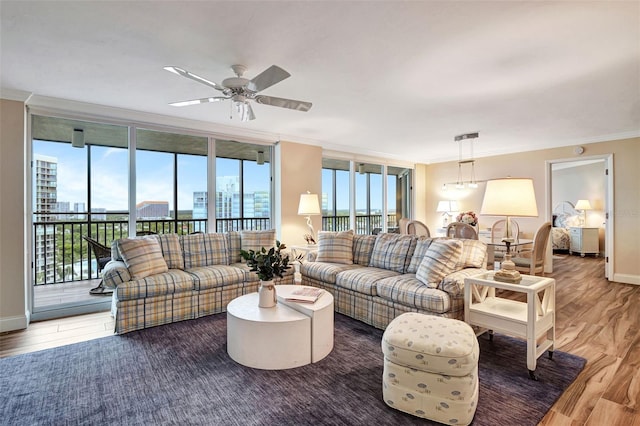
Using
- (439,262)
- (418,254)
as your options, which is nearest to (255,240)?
(418,254)

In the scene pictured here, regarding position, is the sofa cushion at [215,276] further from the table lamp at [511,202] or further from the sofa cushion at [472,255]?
the table lamp at [511,202]

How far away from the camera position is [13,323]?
3201 millimetres

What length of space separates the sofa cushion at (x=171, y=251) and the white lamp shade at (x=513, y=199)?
3.36 metres

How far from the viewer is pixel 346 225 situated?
6.78 m

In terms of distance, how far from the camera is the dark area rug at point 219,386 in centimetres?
185

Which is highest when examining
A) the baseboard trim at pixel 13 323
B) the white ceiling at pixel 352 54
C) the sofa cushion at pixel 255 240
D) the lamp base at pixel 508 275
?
the white ceiling at pixel 352 54

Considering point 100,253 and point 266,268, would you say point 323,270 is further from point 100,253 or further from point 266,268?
point 100,253

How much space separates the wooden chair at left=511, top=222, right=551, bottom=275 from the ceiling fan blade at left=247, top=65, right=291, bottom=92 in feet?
12.3

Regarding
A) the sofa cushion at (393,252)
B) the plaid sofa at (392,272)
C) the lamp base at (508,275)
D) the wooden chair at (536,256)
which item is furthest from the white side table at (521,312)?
the wooden chair at (536,256)

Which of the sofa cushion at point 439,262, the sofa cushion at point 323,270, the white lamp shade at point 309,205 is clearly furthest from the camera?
the white lamp shade at point 309,205

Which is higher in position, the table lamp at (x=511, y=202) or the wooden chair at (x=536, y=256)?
the table lamp at (x=511, y=202)

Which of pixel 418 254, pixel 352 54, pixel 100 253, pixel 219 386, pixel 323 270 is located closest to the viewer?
pixel 219 386

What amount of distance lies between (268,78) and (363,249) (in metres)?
2.51

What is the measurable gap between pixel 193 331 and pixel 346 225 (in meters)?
4.20
